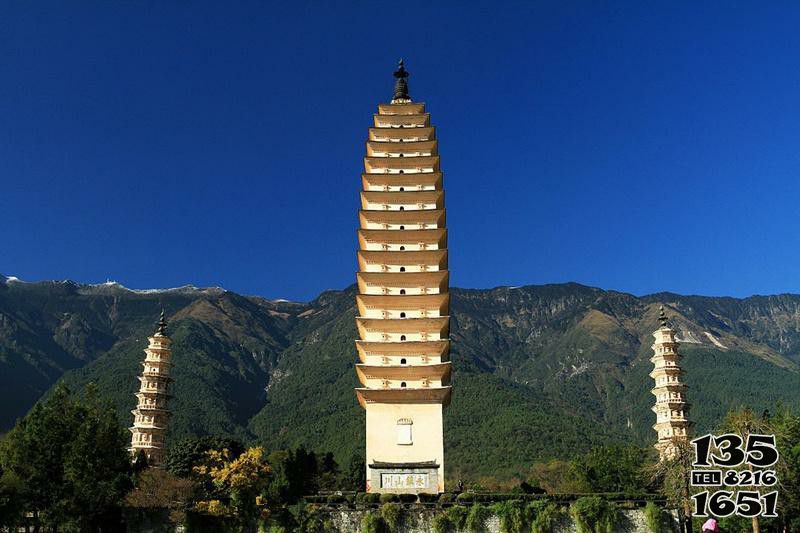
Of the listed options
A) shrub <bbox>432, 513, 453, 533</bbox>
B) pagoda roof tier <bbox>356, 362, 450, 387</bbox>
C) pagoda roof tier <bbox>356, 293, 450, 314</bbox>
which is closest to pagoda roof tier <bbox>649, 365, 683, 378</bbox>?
pagoda roof tier <bbox>356, 293, 450, 314</bbox>

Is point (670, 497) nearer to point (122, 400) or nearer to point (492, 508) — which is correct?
point (492, 508)

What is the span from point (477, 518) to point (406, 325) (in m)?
11.1

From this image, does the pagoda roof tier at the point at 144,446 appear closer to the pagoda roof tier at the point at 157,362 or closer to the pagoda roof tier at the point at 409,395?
the pagoda roof tier at the point at 157,362

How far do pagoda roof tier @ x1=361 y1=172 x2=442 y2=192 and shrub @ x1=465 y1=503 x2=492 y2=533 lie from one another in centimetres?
1926

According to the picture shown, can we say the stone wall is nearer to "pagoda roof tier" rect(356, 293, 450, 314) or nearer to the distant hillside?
"pagoda roof tier" rect(356, 293, 450, 314)

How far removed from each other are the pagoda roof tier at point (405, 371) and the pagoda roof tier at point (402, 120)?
16356 millimetres

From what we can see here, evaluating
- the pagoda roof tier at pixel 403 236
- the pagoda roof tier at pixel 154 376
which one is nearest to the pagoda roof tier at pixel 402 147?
the pagoda roof tier at pixel 403 236

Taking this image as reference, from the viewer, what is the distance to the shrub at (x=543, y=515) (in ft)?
98.6

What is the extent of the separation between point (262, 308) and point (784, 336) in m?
130

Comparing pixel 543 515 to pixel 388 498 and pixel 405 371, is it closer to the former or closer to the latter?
pixel 388 498

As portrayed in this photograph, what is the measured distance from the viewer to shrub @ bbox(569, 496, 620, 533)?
29.8 meters

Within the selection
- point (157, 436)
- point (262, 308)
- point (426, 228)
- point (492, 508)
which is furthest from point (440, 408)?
point (262, 308)

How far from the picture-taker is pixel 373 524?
101 feet

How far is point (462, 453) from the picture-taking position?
82.1m
